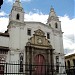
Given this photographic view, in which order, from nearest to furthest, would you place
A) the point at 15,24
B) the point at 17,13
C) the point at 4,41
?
1. the point at 4,41
2. the point at 15,24
3. the point at 17,13

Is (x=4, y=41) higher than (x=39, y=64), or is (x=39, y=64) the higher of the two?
(x=4, y=41)

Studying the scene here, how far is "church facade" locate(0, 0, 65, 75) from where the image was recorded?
2367 centimetres

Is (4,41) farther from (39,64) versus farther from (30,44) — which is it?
(39,64)

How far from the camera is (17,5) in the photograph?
1026 inches

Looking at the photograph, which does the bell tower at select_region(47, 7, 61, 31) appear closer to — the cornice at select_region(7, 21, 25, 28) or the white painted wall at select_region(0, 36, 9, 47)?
the cornice at select_region(7, 21, 25, 28)

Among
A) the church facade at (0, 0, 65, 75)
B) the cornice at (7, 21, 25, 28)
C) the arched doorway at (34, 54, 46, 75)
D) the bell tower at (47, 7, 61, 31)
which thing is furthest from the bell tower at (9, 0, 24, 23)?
the arched doorway at (34, 54, 46, 75)

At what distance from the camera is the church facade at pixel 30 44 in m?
23.7

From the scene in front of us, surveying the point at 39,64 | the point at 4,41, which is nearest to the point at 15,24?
the point at 4,41

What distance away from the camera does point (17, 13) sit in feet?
84.5

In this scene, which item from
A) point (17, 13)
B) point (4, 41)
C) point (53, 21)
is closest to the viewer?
point (4, 41)

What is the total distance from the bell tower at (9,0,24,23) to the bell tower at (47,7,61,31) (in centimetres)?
516

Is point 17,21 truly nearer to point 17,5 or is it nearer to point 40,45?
point 17,5

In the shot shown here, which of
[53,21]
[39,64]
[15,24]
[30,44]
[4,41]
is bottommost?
[39,64]

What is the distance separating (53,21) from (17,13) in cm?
608
